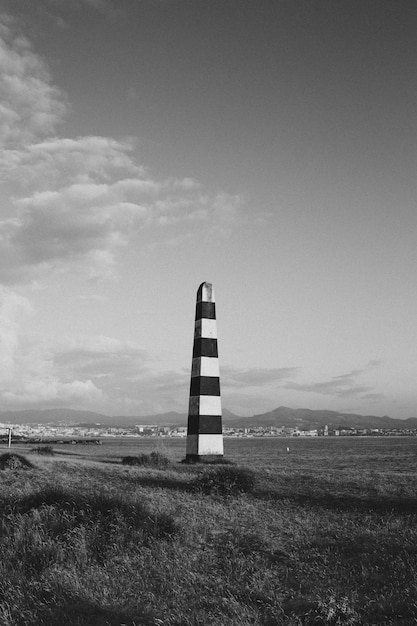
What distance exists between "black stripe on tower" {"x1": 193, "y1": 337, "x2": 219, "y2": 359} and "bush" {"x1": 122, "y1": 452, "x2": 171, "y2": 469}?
541cm

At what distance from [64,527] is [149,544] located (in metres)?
2.17

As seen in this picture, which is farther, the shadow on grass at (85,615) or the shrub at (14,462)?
the shrub at (14,462)

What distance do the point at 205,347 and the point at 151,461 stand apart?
639 cm

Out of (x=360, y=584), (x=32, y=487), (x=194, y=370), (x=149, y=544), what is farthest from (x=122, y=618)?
(x=194, y=370)

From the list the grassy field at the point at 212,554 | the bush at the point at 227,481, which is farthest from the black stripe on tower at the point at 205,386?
the grassy field at the point at 212,554

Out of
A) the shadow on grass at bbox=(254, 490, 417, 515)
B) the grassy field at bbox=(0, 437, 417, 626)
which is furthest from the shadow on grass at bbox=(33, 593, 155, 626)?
the shadow on grass at bbox=(254, 490, 417, 515)

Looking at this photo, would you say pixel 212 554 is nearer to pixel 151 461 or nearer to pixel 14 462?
pixel 14 462

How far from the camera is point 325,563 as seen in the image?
9250 mm

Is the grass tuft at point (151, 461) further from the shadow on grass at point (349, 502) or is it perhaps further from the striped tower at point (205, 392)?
the shadow on grass at point (349, 502)

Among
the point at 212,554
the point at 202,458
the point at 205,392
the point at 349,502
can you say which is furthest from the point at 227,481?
the point at 205,392

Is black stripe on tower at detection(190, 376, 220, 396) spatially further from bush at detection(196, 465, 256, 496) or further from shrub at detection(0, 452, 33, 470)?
bush at detection(196, 465, 256, 496)

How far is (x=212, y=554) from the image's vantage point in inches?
388

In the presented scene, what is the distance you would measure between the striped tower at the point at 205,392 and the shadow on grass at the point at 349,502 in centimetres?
1132

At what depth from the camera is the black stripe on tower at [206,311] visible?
2722 centimetres
